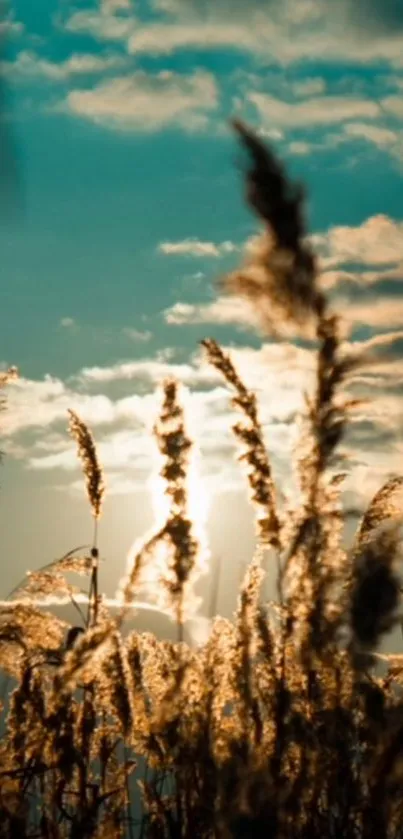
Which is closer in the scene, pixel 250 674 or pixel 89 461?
pixel 250 674

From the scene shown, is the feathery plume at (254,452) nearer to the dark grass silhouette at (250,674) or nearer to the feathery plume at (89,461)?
the dark grass silhouette at (250,674)

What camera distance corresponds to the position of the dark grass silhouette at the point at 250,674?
281cm

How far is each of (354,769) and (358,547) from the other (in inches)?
33.5

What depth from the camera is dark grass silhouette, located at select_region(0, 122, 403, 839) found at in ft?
9.21

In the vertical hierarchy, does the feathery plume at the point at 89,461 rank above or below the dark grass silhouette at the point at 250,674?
above

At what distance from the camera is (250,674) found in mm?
4125

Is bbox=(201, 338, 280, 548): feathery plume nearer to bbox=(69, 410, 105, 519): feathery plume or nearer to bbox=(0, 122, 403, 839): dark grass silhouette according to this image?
bbox=(0, 122, 403, 839): dark grass silhouette

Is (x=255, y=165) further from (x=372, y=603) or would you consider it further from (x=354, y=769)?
(x=354, y=769)

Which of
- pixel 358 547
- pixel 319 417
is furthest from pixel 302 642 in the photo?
pixel 358 547

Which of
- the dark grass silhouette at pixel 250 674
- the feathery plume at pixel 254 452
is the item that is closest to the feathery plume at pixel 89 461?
the dark grass silhouette at pixel 250 674

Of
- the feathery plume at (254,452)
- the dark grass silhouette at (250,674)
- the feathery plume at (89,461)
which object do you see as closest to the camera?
the dark grass silhouette at (250,674)

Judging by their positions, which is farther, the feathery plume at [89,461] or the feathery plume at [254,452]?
the feathery plume at [89,461]

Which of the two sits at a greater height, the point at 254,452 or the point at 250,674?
the point at 254,452

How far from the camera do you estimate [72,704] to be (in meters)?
4.09
